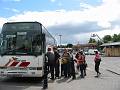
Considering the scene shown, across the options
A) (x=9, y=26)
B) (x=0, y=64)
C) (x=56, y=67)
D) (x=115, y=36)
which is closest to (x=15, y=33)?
(x=9, y=26)

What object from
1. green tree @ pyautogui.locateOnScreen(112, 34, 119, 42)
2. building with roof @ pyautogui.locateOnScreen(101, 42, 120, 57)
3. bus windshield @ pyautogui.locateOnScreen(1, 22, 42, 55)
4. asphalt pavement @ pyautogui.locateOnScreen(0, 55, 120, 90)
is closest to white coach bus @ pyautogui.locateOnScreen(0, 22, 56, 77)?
bus windshield @ pyautogui.locateOnScreen(1, 22, 42, 55)

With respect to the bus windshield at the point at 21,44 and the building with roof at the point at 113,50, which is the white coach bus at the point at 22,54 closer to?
the bus windshield at the point at 21,44

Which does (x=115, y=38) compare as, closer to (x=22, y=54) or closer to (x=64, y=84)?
(x=64, y=84)

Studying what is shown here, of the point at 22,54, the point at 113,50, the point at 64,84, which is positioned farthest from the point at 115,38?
the point at 22,54

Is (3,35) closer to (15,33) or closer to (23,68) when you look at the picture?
(15,33)

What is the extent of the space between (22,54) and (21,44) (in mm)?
499

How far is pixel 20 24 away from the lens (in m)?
17.8

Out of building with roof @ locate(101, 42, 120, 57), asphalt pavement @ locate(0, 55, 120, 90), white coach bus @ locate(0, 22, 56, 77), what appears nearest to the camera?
asphalt pavement @ locate(0, 55, 120, 90)

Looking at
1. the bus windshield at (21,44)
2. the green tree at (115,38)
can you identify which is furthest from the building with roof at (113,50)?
the green tree at (115,38)

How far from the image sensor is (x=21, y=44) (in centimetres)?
1702

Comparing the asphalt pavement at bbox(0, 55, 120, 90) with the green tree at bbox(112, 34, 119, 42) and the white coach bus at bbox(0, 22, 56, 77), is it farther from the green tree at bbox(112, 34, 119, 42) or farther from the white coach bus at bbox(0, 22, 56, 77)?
the green tree at bbox(112, 34, 119, 42)

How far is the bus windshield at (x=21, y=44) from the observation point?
17.0m

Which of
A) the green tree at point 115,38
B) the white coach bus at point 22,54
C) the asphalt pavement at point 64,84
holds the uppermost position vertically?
the green tree at point 115,38

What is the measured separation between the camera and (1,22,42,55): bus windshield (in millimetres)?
16953
